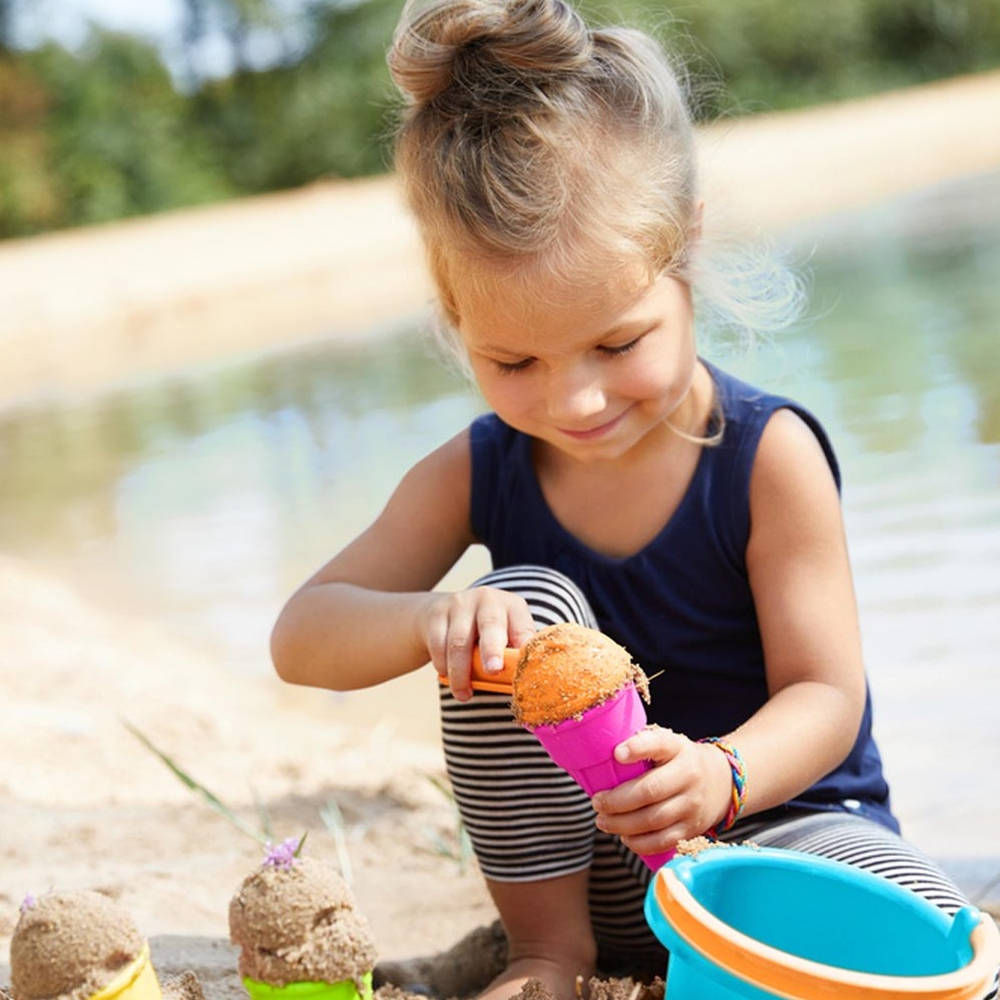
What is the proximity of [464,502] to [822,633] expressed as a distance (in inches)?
22.4

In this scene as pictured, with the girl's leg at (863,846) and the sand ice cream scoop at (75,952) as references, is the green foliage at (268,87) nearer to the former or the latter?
the girl's leg at (863,846)

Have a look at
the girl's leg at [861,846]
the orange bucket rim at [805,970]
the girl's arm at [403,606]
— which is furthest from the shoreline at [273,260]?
the orange bucket rim at [805,970]

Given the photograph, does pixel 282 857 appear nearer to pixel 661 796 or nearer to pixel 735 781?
pixel 661 796

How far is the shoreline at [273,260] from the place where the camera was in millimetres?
10789

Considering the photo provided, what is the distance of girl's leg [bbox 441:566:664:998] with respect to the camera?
1.75 meters

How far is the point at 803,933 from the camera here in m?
1.33

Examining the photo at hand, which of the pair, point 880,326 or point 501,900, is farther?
point 880,326

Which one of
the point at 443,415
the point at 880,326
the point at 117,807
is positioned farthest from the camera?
the point at 880,326

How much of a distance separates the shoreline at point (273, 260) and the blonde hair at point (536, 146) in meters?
5.65

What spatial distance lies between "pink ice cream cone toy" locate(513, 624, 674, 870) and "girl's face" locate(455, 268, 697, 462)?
0.43 metres

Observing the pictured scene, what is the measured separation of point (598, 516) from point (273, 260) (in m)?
14.2

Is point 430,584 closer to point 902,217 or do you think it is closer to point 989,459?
point 989,459

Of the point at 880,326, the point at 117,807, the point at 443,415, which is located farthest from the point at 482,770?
the point at 880,326

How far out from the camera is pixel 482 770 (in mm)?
1781
